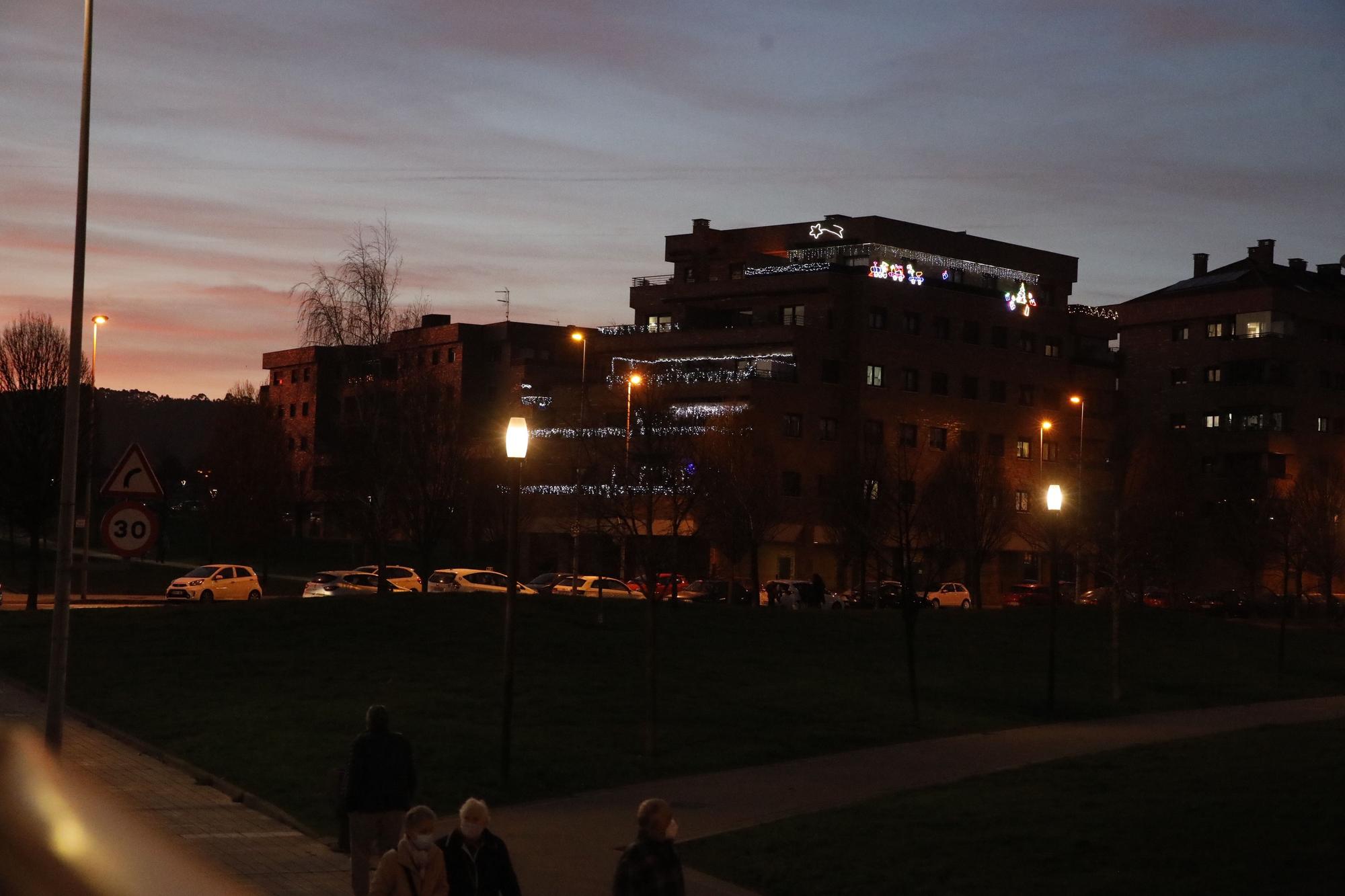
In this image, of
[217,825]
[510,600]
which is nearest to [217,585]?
[510,600]

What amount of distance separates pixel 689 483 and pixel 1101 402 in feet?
187

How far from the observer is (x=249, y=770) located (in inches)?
758

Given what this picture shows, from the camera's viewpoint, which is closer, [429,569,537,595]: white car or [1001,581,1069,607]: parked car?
[429,569,537,595]: white car

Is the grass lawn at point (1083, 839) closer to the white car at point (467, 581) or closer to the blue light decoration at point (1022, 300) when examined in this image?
the white car at point (467, 581)

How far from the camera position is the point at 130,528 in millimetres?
15656

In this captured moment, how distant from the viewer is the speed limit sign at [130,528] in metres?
15.4

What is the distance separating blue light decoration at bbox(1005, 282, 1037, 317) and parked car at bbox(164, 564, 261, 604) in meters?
52.5

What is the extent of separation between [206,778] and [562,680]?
11740 millimetres

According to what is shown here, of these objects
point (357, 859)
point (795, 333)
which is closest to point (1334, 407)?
point (795, 333)

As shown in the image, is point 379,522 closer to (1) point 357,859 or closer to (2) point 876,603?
(2) point 876,603

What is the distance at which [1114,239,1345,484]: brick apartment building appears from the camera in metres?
93.2

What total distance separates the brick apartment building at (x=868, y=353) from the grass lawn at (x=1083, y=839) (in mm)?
53580

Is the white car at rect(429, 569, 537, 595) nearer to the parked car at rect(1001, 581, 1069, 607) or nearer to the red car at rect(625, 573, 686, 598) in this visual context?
the red car at rect(625, 573, 686, 598)

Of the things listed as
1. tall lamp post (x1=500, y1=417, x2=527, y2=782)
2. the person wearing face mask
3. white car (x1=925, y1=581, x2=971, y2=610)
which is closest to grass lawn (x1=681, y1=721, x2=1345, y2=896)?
tall lamp post (x1=500, y1=417, x2=527, y2=782)
